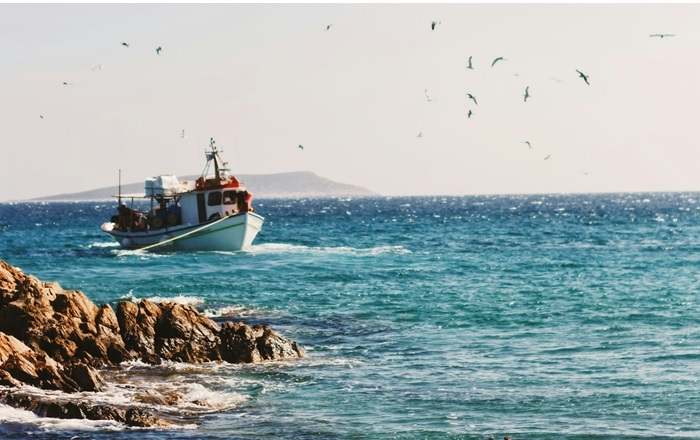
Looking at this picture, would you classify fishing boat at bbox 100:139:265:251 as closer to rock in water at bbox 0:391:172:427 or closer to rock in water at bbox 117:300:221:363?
rock in water at bbox 117:300:221:363

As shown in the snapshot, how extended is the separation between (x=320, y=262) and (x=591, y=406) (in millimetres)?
39919

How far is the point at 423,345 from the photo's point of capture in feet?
98.9

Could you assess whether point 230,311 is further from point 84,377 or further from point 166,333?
point 84,377

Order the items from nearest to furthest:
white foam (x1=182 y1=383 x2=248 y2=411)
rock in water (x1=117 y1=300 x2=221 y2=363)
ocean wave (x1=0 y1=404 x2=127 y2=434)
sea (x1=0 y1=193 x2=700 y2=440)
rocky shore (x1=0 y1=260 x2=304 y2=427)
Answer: ocean wave (x1=0 y1=404 x2=127 y2=434), sea (x1=0 y1=193 x2=700 y2=440), white foam (x1=182 y1=383 x2=248 y2=411), rocky shore (x1=0 y1=260 x2=304 y2=427), rock in water (x1=117 y1=300 x2=221 y2=363)

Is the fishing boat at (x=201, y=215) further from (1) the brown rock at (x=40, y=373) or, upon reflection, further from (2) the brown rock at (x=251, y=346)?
(1) the brown rock at (x=40, y=373)

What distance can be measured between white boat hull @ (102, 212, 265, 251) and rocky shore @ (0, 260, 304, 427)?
3487 cm

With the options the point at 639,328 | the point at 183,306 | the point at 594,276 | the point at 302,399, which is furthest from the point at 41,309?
the point at 594,276

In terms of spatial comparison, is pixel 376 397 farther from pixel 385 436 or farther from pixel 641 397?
pixel 641 397

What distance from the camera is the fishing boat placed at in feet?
210

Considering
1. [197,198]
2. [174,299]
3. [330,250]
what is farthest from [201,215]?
[174,299]

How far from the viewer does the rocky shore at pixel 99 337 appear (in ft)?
74.5

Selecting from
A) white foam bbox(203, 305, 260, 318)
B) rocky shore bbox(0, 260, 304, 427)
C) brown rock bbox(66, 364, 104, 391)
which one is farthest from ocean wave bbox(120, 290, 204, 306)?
brown rock bbox(66, 364, 104, 391)

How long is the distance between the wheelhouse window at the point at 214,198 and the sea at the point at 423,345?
371cm

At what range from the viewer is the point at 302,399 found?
22469 millimetres
